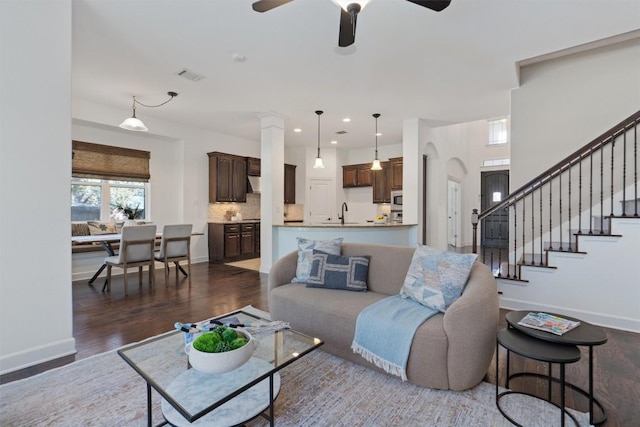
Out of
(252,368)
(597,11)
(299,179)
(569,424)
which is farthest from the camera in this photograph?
(299,179)

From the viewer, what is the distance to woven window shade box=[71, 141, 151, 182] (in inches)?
203

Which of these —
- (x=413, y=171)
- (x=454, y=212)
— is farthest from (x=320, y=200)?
(x=454, y=212)

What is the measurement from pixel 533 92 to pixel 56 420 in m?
5.87

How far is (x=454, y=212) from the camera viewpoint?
9055mm

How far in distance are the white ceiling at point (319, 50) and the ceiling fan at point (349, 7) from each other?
23.4 inches

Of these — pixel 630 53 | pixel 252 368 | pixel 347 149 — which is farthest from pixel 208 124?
pixel 630 53

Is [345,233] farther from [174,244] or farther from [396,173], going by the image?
[396,173]

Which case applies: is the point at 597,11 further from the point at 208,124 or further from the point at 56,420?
the point at 208,124

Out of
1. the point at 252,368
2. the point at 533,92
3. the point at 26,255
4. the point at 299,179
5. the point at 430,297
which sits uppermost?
the point at 533,92

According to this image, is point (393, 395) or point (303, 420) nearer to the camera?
point (303, 420)

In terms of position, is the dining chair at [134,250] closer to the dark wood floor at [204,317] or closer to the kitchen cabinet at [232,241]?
the dark wood floor at [204,317]

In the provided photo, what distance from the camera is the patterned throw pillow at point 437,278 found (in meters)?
2.16

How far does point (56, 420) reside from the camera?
1.69 metres

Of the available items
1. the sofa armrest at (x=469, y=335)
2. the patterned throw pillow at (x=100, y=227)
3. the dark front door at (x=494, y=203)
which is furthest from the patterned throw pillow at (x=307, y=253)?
the dark front door at (x=494, y=203)
